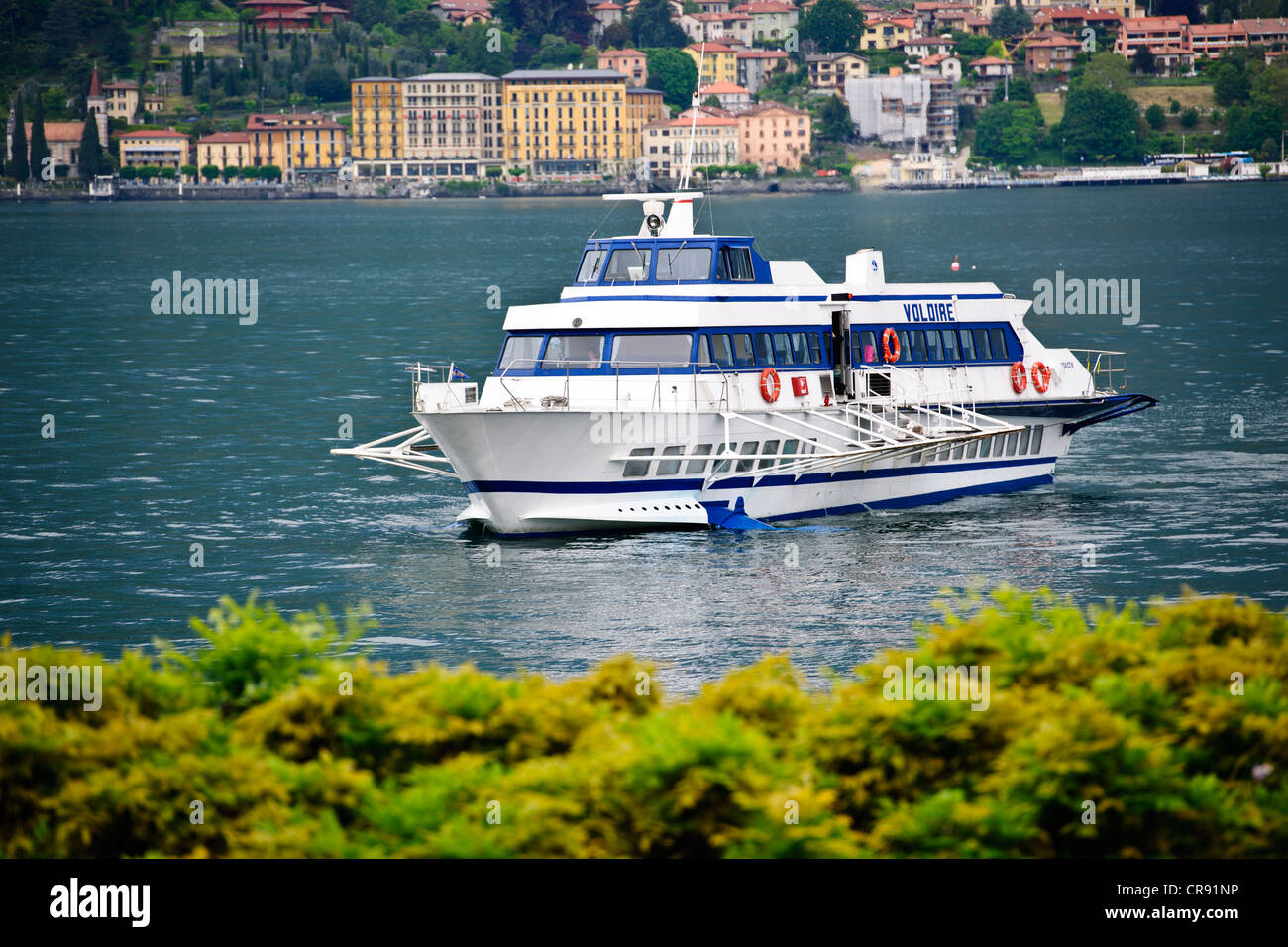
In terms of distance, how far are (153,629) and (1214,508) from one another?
2311 cm

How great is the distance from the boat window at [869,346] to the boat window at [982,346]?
3476 millimetres

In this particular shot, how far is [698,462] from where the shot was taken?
35.8 meters

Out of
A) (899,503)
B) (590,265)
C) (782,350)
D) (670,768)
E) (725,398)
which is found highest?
(590,265)

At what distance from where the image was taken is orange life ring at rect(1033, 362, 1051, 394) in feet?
143

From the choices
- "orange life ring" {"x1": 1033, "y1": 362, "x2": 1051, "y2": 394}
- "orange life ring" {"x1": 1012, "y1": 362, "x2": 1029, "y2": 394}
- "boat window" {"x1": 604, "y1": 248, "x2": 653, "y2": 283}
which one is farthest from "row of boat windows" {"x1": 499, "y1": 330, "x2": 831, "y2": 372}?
"orange life ring" {"x1": 1033, "y1": 362, "x2": 1051, "y2": 394}

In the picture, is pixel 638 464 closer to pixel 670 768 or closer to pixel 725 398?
pixel 725 398

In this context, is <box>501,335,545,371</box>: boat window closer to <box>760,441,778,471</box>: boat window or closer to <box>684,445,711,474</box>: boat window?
<box>684,445,711,474</box>: boat window

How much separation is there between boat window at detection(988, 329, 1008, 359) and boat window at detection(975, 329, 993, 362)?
0.15 m

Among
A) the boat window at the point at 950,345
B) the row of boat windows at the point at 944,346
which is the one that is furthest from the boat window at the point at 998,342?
the boat window at the point at 950,345

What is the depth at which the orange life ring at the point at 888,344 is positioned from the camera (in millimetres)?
40375

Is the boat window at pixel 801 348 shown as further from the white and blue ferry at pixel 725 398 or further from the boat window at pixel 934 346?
the boat window at pixel 934 346

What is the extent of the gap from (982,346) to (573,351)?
11.5 m

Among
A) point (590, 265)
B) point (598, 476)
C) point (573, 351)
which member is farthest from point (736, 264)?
point (598, 476)

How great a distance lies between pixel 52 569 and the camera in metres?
34.0
